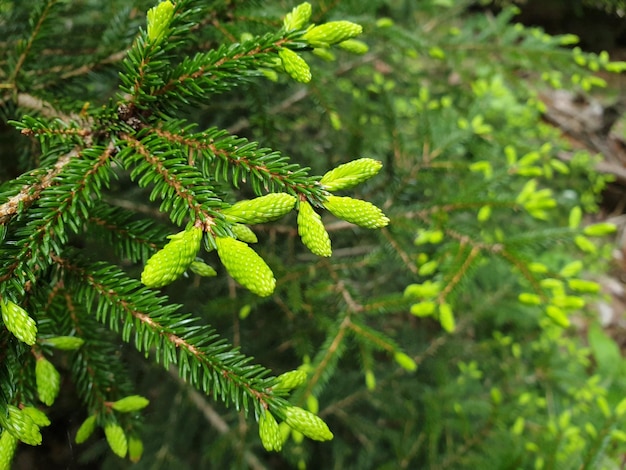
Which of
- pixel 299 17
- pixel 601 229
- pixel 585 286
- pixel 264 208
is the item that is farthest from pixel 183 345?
pixel 601 229

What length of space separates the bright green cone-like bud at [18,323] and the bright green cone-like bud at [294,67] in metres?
0.55

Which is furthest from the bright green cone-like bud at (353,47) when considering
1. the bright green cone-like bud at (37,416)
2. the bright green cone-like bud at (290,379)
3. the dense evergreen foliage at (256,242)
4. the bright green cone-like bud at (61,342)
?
the bright green cone-like bud at (37,416)

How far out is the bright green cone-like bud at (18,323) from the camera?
59 centimetres

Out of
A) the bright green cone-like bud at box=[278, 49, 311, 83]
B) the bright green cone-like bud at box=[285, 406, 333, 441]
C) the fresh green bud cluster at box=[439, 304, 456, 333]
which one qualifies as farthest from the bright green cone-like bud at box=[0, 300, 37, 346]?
the fresh green bud cluster at box=[439, 304, 456, 333]

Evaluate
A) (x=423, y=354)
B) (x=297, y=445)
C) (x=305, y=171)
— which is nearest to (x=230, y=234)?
(x=305, y=171)

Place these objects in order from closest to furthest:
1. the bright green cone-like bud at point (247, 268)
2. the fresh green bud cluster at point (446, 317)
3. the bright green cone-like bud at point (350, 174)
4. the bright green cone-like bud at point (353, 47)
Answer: the bright green cone-like bud at point (247, 268)
the bright green cone-like bud at point (350, 174)
the bright green cone-like bud at point (353, 47)
the fresh green bud cluster at point (446, 317)

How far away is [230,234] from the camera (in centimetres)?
62

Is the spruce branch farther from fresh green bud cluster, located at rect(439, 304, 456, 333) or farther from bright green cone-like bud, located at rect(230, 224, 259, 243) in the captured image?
fresh green bud cluster, located at rect(439, 304, 456, 333)

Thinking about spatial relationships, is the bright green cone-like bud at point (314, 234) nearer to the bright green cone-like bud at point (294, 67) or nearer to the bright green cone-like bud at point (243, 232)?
the bright green cone-like bud at point (243, 232)

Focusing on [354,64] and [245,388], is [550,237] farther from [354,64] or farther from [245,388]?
[354,64]

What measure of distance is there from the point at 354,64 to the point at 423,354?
1925 millimetres

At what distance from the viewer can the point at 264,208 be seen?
0.62 meters

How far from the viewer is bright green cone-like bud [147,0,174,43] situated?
67cm

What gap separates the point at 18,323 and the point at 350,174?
0.54m
